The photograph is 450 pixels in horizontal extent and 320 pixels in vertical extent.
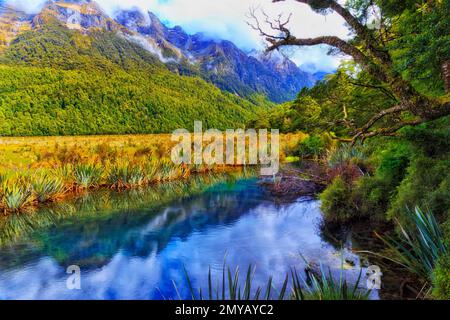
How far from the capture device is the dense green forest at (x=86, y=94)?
43.0 metres

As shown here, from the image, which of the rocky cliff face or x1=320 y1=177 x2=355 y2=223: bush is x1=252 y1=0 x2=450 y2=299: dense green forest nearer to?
x1=320 y1=177 x2=355 y2=223: bush

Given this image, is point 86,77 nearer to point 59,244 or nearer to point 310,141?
point 310,141

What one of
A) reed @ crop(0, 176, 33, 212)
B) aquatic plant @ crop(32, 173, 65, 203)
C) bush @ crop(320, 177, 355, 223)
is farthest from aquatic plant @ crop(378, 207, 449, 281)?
aquatic plant @ crop(32, 173, 65, 203)

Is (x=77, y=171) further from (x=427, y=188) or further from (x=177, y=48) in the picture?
(x=177, y=48)

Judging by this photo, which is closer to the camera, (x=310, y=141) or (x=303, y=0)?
(x=303, y=0)

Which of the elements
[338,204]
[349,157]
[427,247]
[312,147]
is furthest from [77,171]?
[312,147]

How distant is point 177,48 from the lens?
540 feet

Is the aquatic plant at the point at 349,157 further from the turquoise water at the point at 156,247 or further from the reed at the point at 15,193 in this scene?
the reed at the point at 15,193

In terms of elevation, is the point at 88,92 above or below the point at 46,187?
above

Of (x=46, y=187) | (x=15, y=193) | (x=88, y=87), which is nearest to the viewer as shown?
(x=15, y=193)

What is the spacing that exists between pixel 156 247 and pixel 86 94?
4939 centimetres

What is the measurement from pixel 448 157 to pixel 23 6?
141m

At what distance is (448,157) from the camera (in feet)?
18.8
